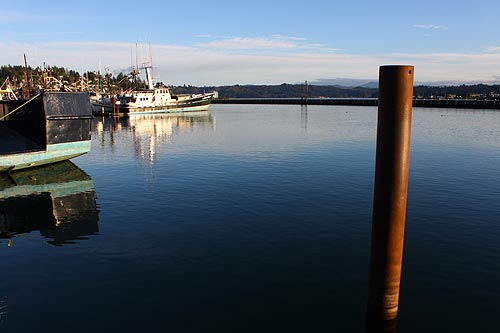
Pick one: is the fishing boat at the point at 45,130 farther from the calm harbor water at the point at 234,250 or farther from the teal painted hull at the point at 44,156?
the calm harbor water at the point at 234,250

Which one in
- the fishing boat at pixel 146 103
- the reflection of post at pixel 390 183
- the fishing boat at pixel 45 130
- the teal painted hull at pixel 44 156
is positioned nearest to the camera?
the reflection of post at pixel 390 183

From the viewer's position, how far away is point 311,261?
1163 cm

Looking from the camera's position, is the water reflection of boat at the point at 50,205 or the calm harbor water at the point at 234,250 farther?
the water reflection of boat at the point at 50,205

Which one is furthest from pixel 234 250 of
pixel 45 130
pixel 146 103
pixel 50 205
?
pixel 146 103

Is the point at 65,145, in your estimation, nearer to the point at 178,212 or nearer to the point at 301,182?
the point at 178,212

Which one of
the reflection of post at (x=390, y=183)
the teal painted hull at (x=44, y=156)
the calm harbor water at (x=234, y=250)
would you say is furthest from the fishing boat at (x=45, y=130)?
the reflection of post at (x=390, y=183)

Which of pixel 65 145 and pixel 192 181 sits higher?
pixel 65 145

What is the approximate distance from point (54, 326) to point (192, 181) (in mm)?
14875

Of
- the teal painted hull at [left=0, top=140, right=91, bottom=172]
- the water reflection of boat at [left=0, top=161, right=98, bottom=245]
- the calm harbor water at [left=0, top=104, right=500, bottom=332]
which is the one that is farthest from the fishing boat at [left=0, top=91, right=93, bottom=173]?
the calm harbor water at [left=0, top=104, right=500, bottom=332]

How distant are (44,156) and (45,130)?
1953 mm

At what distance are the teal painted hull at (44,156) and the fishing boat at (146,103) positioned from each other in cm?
6038

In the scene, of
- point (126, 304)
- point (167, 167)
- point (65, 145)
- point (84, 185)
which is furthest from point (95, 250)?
point (65, 145)

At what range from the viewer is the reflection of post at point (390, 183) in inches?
253

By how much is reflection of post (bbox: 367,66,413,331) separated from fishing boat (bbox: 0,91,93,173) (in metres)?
25.4
